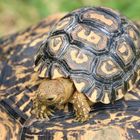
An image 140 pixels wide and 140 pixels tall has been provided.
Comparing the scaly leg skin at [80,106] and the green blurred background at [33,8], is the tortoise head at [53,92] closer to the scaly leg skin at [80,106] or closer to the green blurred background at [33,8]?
the scaly leg skin at [80,106]

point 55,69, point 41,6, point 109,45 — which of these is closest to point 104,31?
point 109,45

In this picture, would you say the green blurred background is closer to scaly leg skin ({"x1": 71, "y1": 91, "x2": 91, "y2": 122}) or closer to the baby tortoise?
the baby tortoise

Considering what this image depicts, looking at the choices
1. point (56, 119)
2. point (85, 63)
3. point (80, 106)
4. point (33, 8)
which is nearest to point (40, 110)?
point (56, 119)

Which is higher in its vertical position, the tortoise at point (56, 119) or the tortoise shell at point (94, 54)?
the tortoise shell at point (94, 54)

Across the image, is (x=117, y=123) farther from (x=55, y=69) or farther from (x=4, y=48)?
(x=4, y=48)

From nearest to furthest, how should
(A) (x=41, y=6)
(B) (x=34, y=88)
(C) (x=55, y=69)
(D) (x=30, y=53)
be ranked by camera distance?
1. (C) (x=55, y=69)
2. (B) (x=34, y=88)
3. (D) (x=30, y=53)
4. (A) (x=41, y=6)

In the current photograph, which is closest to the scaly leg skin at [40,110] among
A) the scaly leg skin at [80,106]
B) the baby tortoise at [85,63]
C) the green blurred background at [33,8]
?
the baby tortoise at [85,63]

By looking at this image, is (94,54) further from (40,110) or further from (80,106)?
(40,110)

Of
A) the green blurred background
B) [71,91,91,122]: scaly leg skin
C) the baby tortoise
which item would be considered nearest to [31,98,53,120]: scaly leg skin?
the baby tortoise
